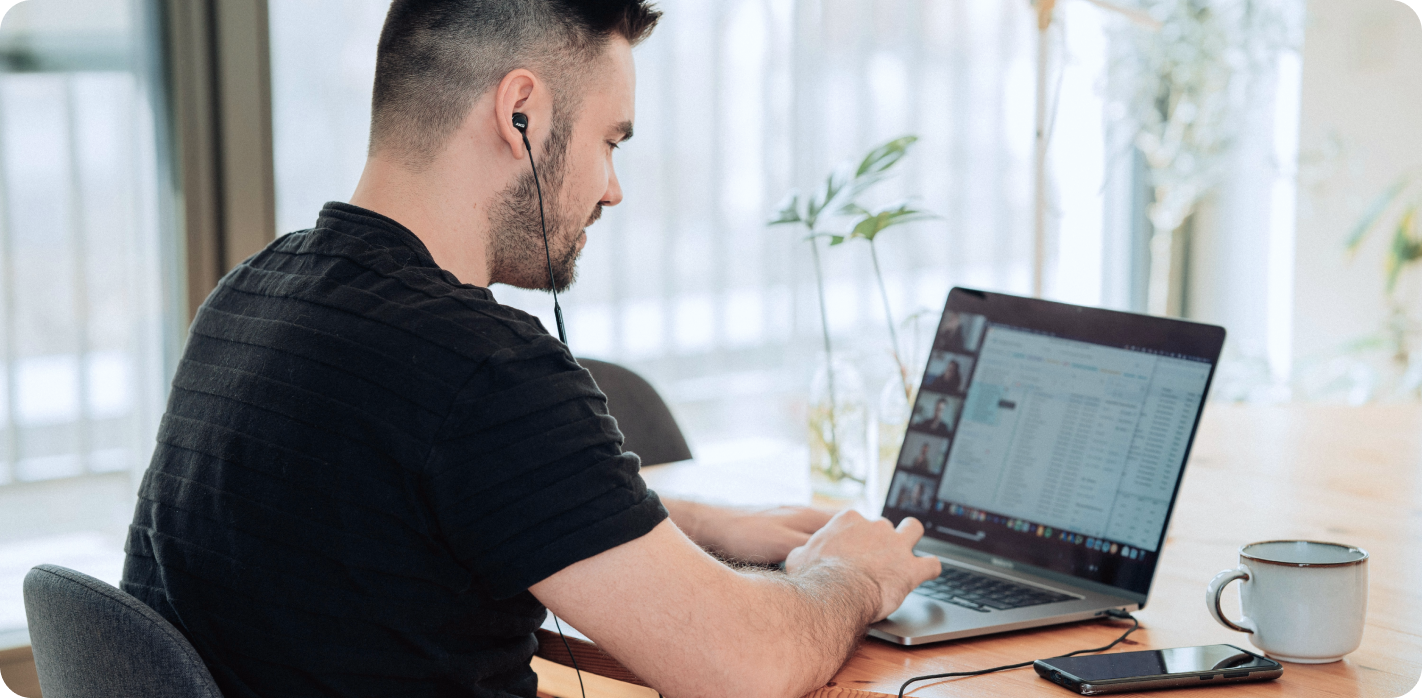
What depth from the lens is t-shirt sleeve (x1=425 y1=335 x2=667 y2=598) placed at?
0.83 meters

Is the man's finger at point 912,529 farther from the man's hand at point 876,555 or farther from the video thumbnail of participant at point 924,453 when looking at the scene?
the video thumbnail of participant at point 924,453

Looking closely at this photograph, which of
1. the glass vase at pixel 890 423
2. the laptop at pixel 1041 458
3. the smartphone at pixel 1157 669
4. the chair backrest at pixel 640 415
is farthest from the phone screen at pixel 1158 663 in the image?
the chair backrest at pixel 640 415

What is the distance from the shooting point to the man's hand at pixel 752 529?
48.4 inches

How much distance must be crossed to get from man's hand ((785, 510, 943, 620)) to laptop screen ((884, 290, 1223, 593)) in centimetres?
11

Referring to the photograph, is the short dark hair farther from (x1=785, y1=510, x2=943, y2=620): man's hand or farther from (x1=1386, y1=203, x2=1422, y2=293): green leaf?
(x1=1386, y1=203, x2=1422, y2=293): green leaf

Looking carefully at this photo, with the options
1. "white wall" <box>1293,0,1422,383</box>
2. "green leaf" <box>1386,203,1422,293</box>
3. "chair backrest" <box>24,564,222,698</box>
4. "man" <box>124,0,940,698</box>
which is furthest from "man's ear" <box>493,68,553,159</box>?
"white wall" <box>1293,0,1422,383</box>

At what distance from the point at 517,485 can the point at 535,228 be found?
14.0 inches

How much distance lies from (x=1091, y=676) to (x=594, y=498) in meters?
0.41

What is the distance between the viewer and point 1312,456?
5.65 feet

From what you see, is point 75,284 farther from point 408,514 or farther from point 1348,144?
point 1348,144

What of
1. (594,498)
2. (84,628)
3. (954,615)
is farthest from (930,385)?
(84,628)

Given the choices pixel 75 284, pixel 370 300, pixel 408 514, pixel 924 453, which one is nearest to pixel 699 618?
pixel 408 514

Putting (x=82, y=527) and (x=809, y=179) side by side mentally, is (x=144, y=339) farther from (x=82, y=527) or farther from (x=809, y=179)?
(x=809, y=179)

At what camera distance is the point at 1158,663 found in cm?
92
